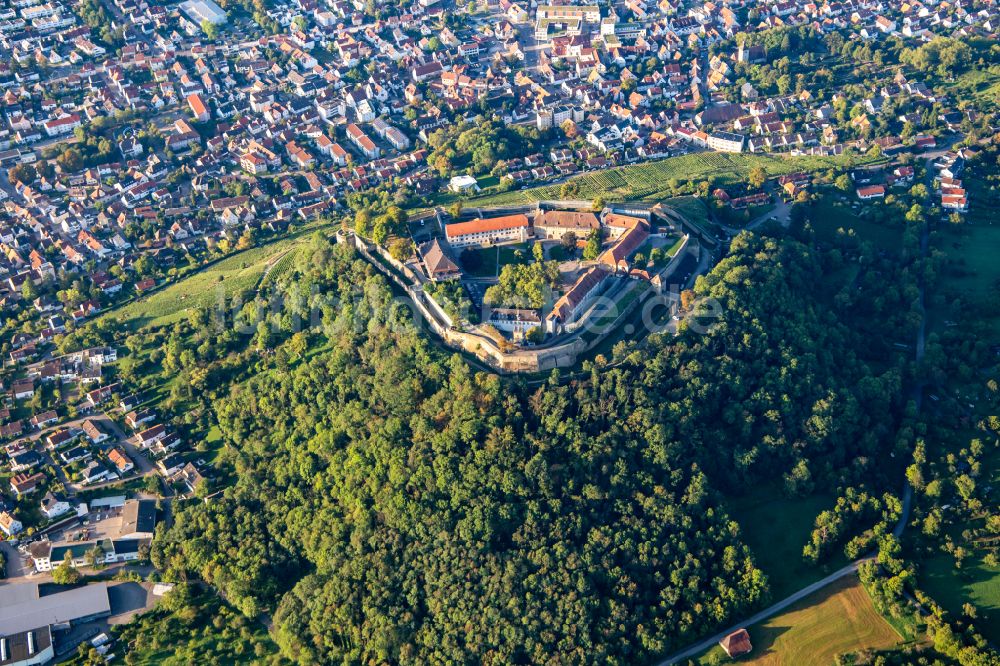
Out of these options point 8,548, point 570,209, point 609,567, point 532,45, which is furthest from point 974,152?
point 8,548

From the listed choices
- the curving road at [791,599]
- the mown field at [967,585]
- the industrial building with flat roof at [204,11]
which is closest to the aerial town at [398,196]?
the industrial building with flat roof at [204,11]

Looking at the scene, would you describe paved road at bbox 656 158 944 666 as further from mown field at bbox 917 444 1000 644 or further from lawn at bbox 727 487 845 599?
mown field at bbox 917 444 1000 644

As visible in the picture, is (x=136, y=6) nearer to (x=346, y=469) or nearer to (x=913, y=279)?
(x=346, y=469)

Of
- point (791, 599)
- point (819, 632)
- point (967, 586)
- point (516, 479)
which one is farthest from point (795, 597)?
point (516, 479)

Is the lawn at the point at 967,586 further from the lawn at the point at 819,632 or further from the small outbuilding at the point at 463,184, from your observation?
the small outbuilding at the point at 463,184

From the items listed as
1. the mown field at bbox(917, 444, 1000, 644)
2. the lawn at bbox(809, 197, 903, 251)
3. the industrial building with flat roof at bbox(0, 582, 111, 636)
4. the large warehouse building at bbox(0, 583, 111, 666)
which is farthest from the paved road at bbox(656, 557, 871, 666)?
the large warehouse building at bbox(0, 583, 111, 666)

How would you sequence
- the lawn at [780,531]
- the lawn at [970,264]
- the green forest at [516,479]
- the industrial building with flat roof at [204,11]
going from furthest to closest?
the industrial building with flat roof at [204,11]
the lawn at [970,264]
the lawn at [780,531]
the green forest at [516,479]
